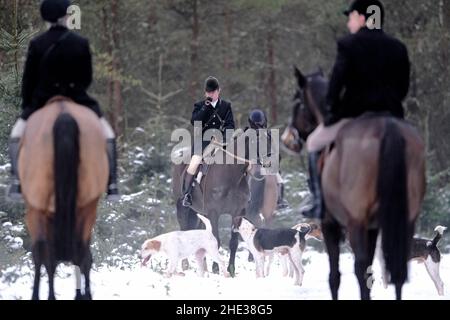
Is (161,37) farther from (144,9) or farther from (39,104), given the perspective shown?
(39,104)

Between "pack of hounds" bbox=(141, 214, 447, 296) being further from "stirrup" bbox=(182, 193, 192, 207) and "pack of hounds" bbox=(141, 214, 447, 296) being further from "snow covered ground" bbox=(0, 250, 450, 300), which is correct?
"stirrup" bbox=(182, 193, 192, 207)

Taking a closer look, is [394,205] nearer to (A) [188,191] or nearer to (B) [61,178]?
(B) [61,178]

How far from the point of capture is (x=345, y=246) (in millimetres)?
24875

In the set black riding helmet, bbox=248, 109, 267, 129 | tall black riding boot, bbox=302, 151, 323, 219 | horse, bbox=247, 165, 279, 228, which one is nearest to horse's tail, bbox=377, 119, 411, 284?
tall black riding boot, bbox=302, 151, 323, 219

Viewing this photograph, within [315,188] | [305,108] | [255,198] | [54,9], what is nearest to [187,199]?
[255,198]

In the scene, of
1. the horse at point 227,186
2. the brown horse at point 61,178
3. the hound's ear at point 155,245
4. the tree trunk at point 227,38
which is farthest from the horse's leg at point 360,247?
the tree trunk at point 227,38

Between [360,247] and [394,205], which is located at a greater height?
[394,205]

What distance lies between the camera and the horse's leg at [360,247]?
10031 millimetres

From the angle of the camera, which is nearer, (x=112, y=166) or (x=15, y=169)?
(x=15, y=169)

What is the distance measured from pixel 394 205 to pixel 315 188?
1.41 metres

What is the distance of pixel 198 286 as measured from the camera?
46.0 feet

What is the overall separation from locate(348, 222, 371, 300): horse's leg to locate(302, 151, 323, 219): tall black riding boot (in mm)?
789

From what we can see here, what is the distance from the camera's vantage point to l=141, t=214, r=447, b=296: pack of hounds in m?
14.4

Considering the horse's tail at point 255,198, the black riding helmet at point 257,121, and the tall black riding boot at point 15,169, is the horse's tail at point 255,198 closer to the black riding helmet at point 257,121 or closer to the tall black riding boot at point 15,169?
the black riding helmet at point 257,121
